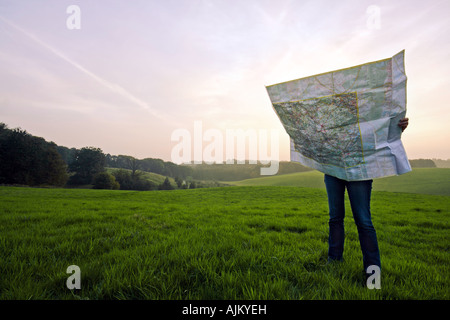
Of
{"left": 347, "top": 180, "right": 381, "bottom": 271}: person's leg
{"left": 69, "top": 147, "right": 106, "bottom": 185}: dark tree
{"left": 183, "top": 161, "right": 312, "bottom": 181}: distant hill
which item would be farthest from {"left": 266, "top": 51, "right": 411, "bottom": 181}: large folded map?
{"left": 183, "top": 161, "right": 312, "bottom": 181}: distant hill

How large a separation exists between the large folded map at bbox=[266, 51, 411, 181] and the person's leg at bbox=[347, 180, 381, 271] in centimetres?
28

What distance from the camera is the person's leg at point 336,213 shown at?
9.79ft

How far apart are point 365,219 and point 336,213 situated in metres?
0.43

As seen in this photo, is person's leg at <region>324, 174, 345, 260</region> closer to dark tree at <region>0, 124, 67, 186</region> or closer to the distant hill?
dark tree at <region>0, 124, 67, 186</region>

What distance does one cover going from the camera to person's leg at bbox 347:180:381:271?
262 cm

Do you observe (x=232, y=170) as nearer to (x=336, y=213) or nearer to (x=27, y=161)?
(x=27, y=161)

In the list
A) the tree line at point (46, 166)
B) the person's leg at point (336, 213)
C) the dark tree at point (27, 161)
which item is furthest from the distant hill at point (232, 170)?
the person's leg at point (336, 213)

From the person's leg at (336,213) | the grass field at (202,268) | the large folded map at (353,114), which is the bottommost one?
the grass field at (202,268)

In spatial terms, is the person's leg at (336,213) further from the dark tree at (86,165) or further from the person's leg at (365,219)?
the dark tree at (86,165)

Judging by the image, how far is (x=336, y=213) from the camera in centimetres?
305

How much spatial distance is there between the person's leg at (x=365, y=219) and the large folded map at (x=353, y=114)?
0.28 metres

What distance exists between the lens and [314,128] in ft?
8.66
